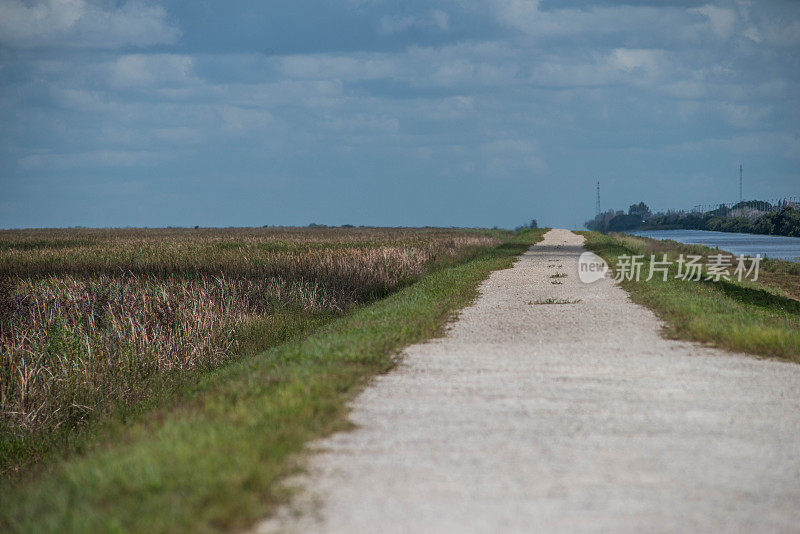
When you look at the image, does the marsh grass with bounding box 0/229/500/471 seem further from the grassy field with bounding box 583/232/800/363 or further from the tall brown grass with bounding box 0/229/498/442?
the grassy field with bounding box 583/232/800/363

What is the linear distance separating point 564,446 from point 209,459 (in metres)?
2.43

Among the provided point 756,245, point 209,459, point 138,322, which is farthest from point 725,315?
point 756,245

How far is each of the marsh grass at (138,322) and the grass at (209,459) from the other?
6.51 ft

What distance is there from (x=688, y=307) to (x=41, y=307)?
39.0 ft

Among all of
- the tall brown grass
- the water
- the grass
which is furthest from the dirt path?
the water

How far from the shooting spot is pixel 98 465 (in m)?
5.22

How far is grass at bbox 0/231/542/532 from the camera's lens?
4227 millimetres

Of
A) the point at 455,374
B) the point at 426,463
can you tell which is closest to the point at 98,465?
the point at 426,463

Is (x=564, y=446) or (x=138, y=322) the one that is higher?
(x=138, y=322)

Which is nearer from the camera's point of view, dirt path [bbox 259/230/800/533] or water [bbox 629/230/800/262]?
dirt path [bbox 259/230/800/533]

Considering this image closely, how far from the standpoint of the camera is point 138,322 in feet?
43.1

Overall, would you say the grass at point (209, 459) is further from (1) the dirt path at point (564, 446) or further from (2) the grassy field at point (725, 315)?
(2) the grassy field at point (725, 315)

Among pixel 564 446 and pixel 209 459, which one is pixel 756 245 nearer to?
pixel 564 446

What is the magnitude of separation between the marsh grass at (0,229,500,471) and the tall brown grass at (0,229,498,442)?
3cm
